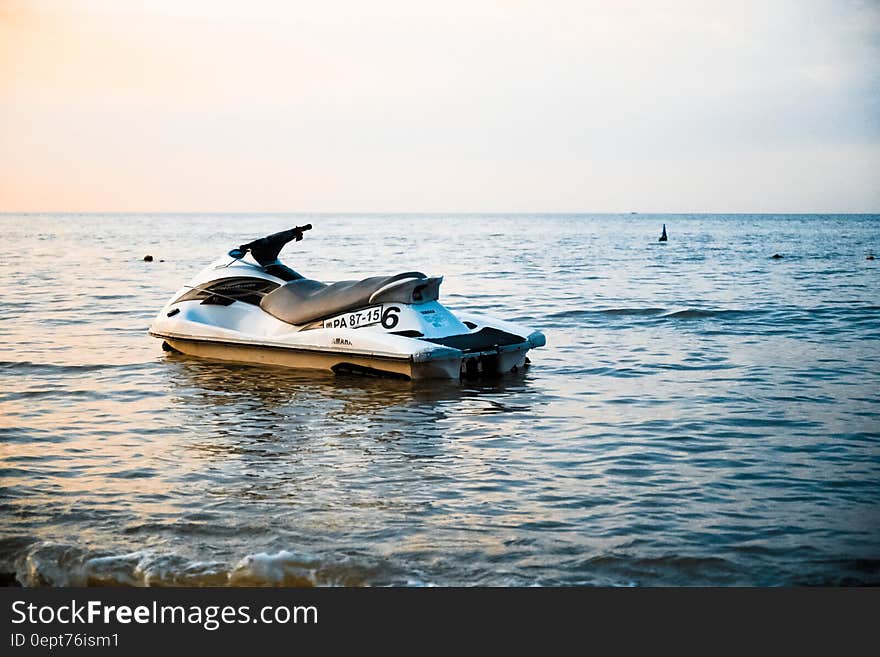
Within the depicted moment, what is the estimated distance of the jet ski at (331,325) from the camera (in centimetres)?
1177

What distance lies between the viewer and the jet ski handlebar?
13.5 metres

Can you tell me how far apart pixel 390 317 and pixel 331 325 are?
0.84 meters

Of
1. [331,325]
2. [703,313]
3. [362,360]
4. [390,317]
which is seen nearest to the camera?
[390,317]

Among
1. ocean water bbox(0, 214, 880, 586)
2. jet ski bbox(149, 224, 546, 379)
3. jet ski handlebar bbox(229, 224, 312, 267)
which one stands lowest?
ocean water bbox(0, 214, 880, 586)

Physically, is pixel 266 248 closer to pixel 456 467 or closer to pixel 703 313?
pixel 456 467

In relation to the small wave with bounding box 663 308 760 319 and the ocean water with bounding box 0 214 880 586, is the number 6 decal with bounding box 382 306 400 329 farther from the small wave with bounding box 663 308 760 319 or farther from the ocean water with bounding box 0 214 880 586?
the small wave with bounding box 663 308 760 319

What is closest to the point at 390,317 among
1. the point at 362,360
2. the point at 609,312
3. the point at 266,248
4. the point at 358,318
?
the point at 358,318

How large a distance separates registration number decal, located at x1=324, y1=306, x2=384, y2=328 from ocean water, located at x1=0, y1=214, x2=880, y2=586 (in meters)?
0.65

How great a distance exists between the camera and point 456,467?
806 centimetres

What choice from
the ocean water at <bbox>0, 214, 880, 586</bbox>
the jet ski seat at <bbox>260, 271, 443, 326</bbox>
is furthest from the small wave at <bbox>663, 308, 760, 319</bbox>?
the jet ski seat at <bbox>260, 271, 443, 326</bbox>

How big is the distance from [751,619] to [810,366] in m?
8.57

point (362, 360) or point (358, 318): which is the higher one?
point (358, 318)

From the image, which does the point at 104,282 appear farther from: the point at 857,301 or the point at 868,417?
the point at 868,417

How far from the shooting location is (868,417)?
9.76 m
